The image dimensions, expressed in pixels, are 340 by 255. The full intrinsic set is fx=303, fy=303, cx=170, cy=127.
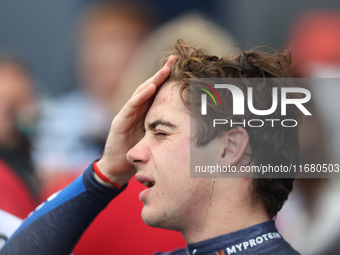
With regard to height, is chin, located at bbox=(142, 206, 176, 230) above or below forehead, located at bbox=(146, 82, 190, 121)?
below

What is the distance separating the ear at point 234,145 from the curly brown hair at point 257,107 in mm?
31

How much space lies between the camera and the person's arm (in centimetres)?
130

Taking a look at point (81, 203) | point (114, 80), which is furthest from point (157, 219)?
point (114, 80)

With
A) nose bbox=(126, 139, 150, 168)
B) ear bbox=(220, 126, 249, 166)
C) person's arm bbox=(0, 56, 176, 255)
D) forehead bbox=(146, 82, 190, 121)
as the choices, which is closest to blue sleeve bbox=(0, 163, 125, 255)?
person's arm bbox=(0, 56, 176, 255)

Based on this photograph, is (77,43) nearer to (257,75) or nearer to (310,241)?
(257,75)

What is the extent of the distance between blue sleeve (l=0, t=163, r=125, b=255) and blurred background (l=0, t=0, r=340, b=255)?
1.29 ft

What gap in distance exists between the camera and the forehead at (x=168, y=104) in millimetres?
1080

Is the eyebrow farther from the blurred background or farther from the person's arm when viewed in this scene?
the blurred background

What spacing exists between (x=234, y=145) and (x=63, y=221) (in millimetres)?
814

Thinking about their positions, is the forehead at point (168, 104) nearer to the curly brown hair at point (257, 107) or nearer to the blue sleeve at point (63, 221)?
the curly brown hair at point (257, 107)

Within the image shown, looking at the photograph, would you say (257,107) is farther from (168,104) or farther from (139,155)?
(139,155)

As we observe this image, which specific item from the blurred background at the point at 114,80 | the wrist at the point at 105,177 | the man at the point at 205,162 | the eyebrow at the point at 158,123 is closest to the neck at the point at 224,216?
the man at the point at 205,162

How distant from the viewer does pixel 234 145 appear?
107cm

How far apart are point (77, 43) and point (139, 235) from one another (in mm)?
1169
